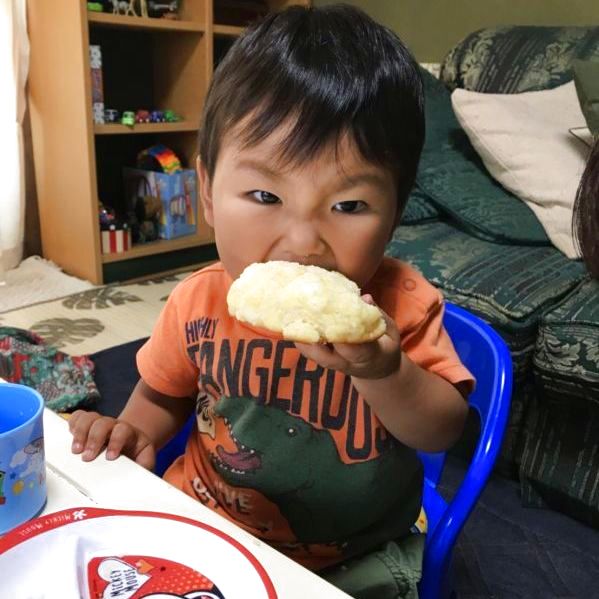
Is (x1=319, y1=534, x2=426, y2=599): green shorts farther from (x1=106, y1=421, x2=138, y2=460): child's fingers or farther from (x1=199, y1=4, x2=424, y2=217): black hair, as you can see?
(x1=199, y1=4, x2=424, y2=217): black hair

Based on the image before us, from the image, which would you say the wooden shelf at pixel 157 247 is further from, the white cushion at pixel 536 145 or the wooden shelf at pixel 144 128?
the white cushion at pixel 536 145

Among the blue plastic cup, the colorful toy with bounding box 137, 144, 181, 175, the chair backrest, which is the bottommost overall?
the colorful toy with bounding box 137, 144, 181, 175

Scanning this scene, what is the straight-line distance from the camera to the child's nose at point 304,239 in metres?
0.60

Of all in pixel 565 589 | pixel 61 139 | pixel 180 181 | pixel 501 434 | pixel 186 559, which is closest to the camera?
pixel 186 559

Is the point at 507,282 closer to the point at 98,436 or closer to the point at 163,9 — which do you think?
the point at 98,436

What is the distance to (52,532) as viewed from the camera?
0.45 metres

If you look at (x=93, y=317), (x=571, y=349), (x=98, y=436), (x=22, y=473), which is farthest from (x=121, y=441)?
(x=93, y=317)

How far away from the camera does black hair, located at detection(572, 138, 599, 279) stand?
1.22m

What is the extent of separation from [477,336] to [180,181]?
224 cm

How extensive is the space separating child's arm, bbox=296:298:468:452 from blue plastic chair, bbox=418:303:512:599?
54 mm

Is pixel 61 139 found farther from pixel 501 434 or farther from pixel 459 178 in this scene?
pixel 501 434

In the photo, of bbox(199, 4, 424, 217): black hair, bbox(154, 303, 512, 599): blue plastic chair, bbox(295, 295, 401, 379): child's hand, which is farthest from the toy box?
bbox(295, 295, 401, 379): child's hand

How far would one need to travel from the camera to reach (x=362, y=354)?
0.51 meters

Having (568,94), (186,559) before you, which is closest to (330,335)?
(186,559)
